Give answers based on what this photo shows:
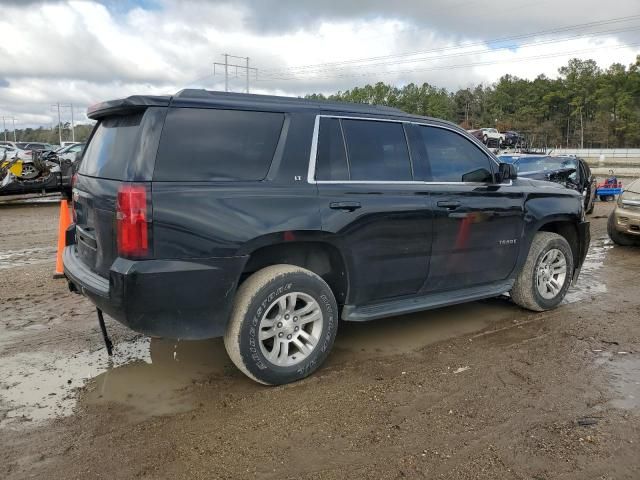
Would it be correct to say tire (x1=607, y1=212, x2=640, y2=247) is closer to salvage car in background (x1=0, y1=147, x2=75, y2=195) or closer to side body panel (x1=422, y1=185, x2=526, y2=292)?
side body panel (x1=422, y1=185, x2=526, y2=292)

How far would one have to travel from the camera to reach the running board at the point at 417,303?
4074mm

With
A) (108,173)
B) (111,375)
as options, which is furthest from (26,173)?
(108,173)

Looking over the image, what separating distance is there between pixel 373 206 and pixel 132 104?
5.91 ft

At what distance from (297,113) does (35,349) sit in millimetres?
2873

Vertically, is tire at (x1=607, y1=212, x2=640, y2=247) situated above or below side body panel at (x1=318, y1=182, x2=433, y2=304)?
below

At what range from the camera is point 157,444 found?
3.01 meters

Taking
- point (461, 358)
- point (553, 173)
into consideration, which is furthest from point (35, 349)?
point (553, 173)

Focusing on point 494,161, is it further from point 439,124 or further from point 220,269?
point 220,269

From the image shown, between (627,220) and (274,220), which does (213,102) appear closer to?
(274,220)

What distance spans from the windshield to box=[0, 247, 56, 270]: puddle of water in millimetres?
10671

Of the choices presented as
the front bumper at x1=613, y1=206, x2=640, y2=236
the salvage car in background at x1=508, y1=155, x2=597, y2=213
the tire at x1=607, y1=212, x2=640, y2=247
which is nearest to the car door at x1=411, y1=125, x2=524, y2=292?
the front bumper at x1=613, y1=206, x2=640, y2=236

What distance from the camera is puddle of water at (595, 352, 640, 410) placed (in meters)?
3.55

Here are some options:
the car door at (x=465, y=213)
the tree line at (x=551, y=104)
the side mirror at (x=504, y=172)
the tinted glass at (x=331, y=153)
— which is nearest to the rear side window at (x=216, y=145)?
the tinted glass at (x=331, y=153)

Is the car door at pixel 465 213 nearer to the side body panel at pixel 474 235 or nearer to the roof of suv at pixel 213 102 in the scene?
the side body panel at pixel 474 235
